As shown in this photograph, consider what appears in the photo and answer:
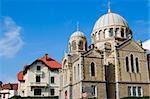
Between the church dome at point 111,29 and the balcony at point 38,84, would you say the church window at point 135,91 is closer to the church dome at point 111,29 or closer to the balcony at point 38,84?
the church dome at point 111,29

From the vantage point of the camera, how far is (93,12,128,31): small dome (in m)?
55.0

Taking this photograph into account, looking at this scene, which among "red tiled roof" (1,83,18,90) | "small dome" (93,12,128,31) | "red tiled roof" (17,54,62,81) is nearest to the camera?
"small dome" (93,12,128,31)

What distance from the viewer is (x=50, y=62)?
65.3 m

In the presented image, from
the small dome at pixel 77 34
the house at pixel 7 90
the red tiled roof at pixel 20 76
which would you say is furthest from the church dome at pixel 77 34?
the house at pixel 7 90

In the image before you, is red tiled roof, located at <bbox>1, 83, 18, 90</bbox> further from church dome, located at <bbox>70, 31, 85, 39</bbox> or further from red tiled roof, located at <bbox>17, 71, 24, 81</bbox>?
church dome, located at <bbox>70, 31, 85, 39</bbox>

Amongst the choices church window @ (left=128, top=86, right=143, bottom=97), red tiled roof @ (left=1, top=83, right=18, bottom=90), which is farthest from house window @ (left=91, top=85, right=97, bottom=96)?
red tiled roof @ (left=1, top=83, right=18, bottom=90)

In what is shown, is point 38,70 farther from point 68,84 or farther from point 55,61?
point 68,84

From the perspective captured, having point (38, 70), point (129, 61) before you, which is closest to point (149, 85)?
point (129, 61)

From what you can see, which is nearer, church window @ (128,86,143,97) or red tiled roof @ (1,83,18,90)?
church window @ (128,86,143,97)

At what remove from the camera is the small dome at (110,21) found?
5504cm

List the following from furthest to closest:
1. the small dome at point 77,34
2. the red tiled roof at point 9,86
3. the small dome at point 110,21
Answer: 1. the red tiled roof at point 9,86
2. the small dome at point 77,34
3. the small dome at point 110,21

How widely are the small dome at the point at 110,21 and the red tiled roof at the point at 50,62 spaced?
13.4 meters

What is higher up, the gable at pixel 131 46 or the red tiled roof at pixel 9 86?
the gable at pixel 131 46

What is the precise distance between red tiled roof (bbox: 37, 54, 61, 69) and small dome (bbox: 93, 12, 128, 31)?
13.4 meters
